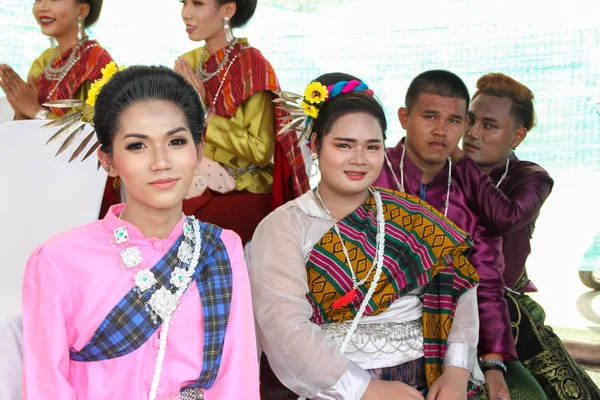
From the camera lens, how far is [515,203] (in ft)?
8.00

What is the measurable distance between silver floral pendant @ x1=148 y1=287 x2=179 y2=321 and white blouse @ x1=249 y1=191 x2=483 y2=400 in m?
0.38

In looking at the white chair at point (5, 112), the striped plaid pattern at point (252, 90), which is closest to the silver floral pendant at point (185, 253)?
the striped plaid pattern at point (252, 90)

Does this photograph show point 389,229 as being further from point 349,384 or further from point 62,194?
point 62,194

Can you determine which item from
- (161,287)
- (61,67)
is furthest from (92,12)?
(161,287)

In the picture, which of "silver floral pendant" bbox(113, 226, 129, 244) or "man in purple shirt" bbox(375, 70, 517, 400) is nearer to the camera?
"silver floral pendant" bbox(113, 226, 129, 244)

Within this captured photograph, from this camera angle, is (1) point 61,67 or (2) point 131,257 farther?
(1) point 61,67

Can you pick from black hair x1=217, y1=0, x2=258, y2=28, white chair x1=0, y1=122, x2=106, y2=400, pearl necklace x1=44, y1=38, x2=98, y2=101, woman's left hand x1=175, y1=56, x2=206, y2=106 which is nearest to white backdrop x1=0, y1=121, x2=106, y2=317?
white chair x1=0, y1=122, x2=106, y2=400

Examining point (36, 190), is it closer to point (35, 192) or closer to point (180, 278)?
point (35, 192)

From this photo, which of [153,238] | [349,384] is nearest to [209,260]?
[153,238]

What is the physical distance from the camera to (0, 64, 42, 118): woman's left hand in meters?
3.04

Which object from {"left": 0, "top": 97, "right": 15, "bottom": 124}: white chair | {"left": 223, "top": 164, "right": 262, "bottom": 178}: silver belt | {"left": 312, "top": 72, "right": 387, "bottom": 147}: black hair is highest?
{"left": 312, "top": 72, "right": 387, "bottom": 147}: black hair

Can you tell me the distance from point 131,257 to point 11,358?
0.30m

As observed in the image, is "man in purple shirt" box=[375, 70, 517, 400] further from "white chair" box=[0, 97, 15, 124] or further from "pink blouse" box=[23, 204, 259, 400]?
"white chair" box=[0, 97, 15, 124]

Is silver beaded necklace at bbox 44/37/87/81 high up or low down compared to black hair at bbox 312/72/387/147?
up
